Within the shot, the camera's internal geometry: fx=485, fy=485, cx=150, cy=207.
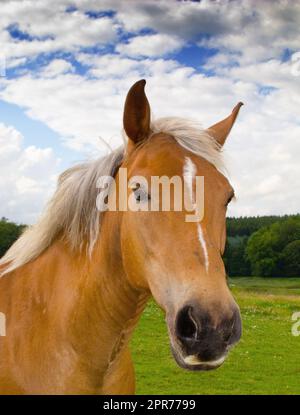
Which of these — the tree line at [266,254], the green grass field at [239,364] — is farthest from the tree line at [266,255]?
the green grass field at [239,364]

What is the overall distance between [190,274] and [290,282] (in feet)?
132

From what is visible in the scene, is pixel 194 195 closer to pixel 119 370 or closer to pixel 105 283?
pixel 105 283

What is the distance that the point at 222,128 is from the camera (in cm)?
375

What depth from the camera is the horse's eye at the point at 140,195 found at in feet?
9.84

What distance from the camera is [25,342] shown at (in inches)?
144

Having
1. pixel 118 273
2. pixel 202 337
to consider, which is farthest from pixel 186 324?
pixel 118 273

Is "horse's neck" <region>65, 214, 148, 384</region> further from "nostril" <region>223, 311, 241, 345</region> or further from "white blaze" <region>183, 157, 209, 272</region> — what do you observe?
"nostril" <region>223, 311, 241, 345</region>

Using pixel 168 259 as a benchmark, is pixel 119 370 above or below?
below

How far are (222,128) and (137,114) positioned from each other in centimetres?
78

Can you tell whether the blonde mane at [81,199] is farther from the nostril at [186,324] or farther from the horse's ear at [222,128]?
the nostril at [186,324]

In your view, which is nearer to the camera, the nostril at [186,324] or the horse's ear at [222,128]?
the nostril at [186,324]
